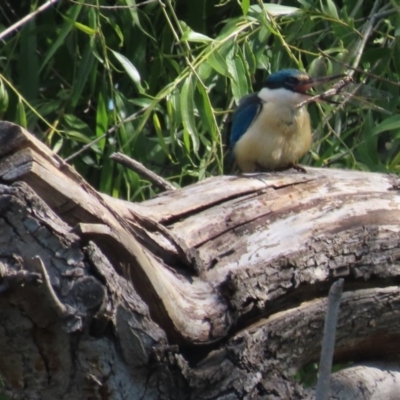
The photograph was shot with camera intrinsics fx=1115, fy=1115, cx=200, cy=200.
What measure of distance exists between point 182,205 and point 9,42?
4.36 feet

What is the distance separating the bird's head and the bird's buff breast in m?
0.05

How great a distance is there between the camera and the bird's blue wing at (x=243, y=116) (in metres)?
3.25

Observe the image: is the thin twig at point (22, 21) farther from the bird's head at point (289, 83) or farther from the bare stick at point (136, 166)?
the bird's head at point (289, 83)

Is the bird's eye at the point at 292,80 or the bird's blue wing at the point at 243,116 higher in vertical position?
the bird's eye at the point at 292,80

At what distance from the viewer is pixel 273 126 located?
10.8 feet

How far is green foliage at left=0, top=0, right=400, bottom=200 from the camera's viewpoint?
112 inches

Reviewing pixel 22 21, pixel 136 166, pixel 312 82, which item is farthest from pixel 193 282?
pixel 312 82

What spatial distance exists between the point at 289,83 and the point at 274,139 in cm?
20

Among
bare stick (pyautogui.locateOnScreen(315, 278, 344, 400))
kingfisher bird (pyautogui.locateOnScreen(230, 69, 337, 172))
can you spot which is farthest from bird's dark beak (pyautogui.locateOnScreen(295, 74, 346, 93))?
bare stick (pyautogui.locateOnScreen(315, 278, 344, 400))

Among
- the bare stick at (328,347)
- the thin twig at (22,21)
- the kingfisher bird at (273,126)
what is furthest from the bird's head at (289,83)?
the bare stick at (328,347)

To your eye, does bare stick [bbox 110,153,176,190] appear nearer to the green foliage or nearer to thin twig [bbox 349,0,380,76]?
the green foliage

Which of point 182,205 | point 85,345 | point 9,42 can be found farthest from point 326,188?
point 9,42

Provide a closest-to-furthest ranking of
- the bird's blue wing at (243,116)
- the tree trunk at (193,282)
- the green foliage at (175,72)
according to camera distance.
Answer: the tree trunk at (193,282) → the green foliage at (175,72) → the bird's blue wing at (243,116)

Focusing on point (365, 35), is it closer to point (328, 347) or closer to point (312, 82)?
point (312, 82)
